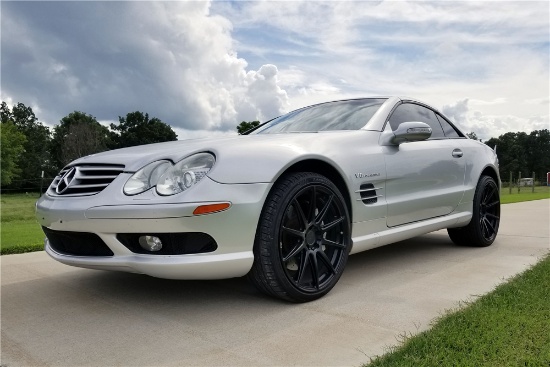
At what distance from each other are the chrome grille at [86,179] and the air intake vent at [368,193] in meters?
1.54

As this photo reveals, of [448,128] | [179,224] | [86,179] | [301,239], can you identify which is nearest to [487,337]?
[301,239]

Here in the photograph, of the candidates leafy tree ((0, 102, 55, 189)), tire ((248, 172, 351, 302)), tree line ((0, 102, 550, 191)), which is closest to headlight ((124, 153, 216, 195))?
tire ((248, 172, 351, 302))

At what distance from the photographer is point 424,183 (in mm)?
3715

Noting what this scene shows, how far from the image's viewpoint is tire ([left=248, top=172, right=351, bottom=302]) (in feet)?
8.39

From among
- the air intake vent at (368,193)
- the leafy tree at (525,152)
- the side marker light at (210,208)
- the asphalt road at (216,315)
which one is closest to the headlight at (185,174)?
the side marker light at (210,208)

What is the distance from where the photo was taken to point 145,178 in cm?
252

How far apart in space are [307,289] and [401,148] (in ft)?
4.64

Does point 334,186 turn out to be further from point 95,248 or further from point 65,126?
point 65,126

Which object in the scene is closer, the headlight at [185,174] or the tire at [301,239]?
the headlight at [185,174]

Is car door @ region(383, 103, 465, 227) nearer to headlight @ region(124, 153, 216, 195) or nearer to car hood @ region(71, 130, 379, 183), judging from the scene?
car hood @ region(71, 130, 379, 183)

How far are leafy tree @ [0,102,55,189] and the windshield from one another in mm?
45599

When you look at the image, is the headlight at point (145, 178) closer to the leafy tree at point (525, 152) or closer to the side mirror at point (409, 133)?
the side mirror at point (409, 133)

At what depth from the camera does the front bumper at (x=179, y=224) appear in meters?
2.36

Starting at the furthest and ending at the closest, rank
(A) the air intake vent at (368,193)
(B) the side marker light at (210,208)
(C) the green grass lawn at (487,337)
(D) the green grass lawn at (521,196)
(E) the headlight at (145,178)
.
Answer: (D) the green grass lawn at (521,196) < (A) the air intake vent at (368,193) < (E) the headlight at (145,178) < (B) the side marker light at (210,208) < (C) the green grass lawn at (487,337)
